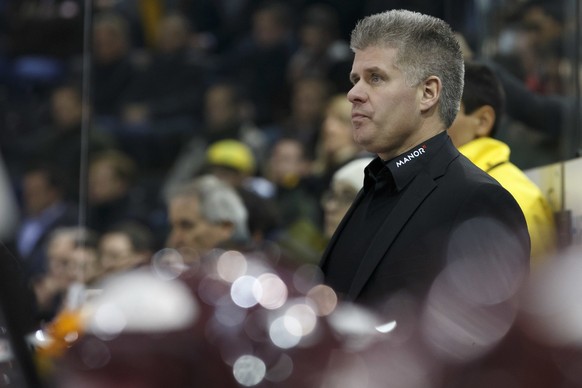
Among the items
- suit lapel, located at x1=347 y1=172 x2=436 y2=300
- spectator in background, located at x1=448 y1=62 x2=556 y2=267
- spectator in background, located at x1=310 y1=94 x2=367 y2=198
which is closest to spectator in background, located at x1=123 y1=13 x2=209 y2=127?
spectator in background, located at x1=310 y1=94 x2=367 y2=198

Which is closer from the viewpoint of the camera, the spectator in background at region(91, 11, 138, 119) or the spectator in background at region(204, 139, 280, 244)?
the spectator in background at region(204, 139, 280, 244)

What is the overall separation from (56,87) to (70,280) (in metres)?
3.28

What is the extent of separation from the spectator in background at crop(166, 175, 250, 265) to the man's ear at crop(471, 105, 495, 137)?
1879 mm

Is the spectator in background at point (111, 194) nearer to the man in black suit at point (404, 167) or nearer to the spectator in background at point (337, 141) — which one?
the spectator in background at point (337, 141)

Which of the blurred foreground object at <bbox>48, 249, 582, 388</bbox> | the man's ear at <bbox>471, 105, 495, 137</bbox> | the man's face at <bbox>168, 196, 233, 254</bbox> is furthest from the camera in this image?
the man's face at <bbox>168, 196, 233, 254</bbox>

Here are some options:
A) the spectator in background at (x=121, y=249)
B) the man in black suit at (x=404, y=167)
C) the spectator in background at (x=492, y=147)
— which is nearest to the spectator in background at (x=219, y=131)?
the spectator in background at (x=121, y=249)

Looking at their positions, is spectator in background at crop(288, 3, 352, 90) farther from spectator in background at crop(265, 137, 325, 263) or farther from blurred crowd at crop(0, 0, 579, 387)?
spectator in background at crop(265, 137, 325, 263)

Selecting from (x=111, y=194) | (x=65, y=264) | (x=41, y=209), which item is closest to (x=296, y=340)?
(x=65, y=264)

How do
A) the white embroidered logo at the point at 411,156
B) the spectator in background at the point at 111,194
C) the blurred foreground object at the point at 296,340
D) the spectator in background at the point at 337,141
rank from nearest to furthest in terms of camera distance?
the blurred foreground object at the point at 296,340, the white embroidered logo at the point at 411,156, the spectator in background at the point at 337,141, the spectator in background at the point at 111,194

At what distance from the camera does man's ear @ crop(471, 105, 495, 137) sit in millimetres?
3846

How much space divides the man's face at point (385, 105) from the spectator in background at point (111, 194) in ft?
17.3

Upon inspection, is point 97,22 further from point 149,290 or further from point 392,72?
point 149,290

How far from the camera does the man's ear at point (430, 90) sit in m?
3.01

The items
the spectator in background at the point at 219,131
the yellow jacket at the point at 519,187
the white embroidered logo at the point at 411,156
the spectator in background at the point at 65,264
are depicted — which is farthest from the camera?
the spectator in background at the point at 219,131
